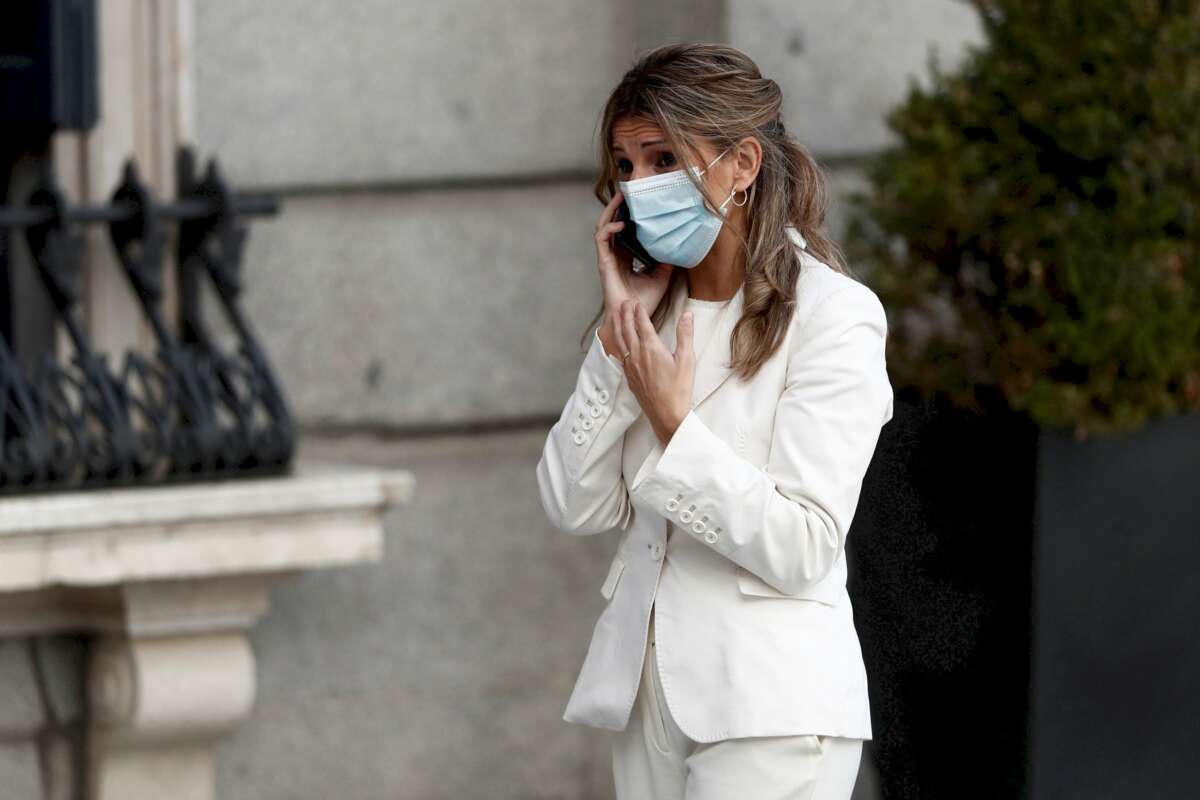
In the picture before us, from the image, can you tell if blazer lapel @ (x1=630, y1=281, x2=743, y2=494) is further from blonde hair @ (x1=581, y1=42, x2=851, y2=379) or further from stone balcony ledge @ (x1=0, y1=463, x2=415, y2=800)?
stone balcony ledge @ (x1=0, y1=463, x2=415, y2=800)

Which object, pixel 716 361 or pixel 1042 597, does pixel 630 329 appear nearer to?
pixel 716 361

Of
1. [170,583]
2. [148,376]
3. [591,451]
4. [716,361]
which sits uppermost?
[716,361]

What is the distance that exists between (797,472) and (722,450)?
93 millimetres

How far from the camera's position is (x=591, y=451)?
94.1 inches

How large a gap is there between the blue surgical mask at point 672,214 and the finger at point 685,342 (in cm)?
11

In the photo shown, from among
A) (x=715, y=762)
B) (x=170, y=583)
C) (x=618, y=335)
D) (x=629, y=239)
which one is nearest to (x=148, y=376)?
(x=170, y=583)

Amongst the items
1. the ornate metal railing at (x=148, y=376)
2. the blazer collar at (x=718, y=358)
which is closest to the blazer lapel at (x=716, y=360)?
the blazer collar at (x=718, y=358)

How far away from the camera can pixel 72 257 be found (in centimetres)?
385

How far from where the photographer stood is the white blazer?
7.38 ft

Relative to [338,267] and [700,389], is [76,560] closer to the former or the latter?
[338,267]

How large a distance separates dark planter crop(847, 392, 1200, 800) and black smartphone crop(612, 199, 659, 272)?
164 cm

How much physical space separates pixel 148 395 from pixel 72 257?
0.32 metres

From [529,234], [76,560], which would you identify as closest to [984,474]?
[529,234]

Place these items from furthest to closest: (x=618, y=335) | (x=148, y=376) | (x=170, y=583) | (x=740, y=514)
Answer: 1. (x=148, y=376)
2. (x=170, y=583)
3. (x=618, y=335)
4. (x=740, y=514)
